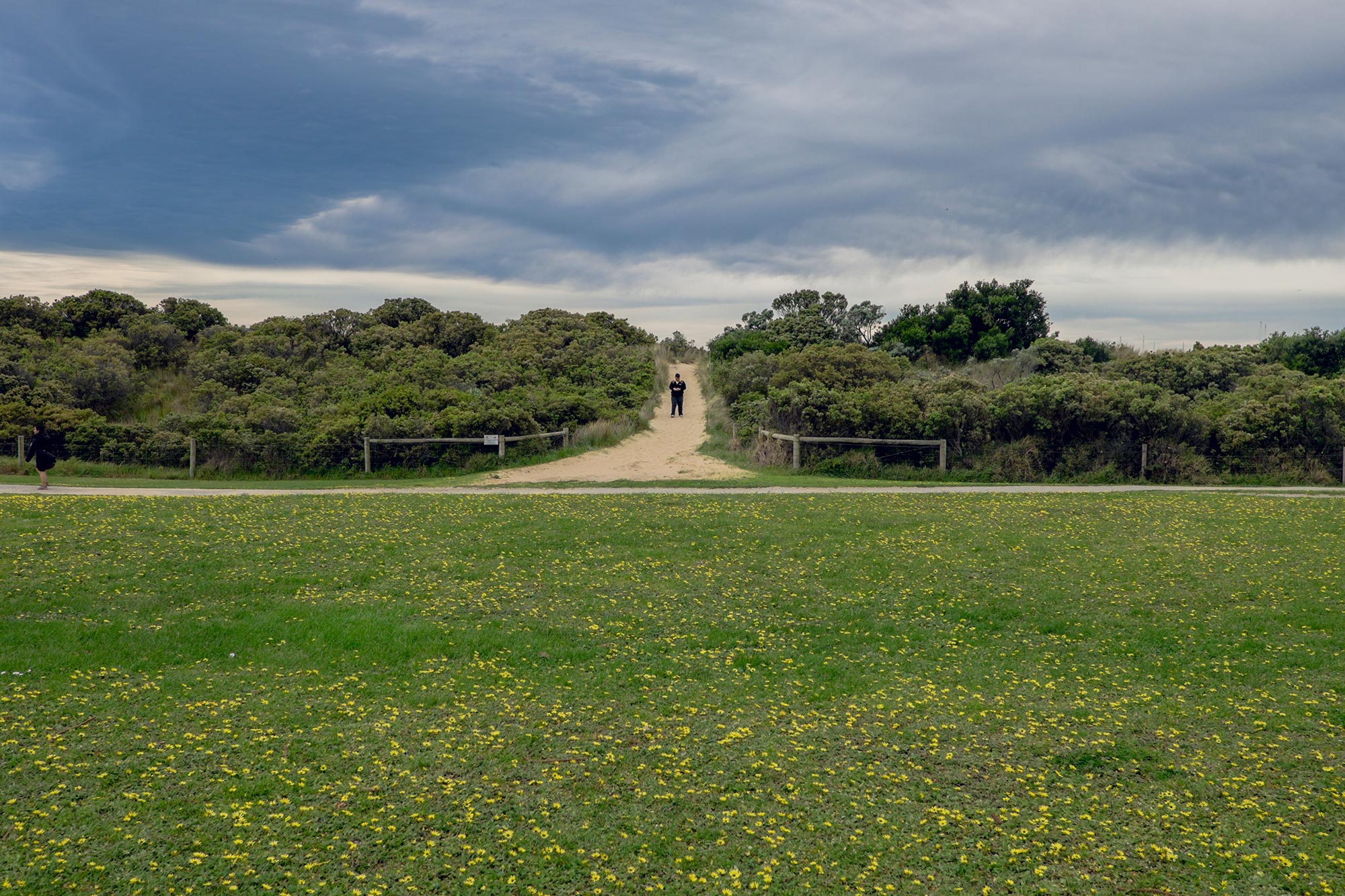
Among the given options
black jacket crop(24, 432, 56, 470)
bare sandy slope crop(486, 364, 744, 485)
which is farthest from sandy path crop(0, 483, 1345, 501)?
bare sandy slope crop(486, 364, 744, 485)

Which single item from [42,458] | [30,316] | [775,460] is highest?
[30,316]

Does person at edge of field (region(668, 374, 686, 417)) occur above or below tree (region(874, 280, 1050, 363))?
below

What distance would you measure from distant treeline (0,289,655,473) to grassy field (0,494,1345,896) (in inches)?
607

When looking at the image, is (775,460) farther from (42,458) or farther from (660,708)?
(660,708)

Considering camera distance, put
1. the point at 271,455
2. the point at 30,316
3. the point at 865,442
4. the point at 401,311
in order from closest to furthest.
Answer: the point at 865,442, the point at 271,455, the point at 30,316, the point at 401,311

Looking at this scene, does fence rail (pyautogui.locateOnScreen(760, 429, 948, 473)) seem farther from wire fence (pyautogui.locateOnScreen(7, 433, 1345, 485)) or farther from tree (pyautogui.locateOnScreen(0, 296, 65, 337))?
tree (pyautogui.locateOnScreen(0, 296, 65, 337))

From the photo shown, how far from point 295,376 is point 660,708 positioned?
1674 inches

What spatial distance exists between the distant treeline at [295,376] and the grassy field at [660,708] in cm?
1542

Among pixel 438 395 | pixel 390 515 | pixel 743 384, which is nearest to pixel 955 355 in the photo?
pixel 743 384

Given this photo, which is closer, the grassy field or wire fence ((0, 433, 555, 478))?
the grassy field

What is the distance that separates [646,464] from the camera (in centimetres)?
3122

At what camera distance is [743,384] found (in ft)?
139

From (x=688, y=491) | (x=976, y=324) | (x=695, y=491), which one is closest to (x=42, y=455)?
(x=688, y=491)

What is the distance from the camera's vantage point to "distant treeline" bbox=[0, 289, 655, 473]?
Answer: 105ft
